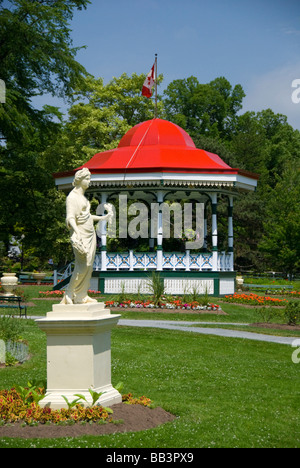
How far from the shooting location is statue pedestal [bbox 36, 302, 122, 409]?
8070mm

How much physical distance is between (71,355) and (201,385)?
3339mm

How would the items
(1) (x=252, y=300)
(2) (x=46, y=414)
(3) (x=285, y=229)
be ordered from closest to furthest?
(2) (x=46, y=414), (1) (x=252, y=300), (3) (x=285, y=229)

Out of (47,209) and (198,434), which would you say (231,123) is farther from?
(198,434)

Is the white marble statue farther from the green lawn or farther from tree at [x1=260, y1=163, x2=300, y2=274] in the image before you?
tree at [x1=260, y1=163, x2=300, y2=274]

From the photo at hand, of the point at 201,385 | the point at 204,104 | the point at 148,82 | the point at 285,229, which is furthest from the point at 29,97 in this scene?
the point at 204,104

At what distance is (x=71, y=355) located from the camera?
8.14 m

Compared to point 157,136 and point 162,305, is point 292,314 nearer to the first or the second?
point 162,305

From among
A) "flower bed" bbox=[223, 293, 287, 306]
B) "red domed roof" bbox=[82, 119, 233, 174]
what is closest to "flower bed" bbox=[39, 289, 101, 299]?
"red domed roof" bbox=[82, 119, 233, 174]

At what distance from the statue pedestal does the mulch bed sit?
1.19 ft

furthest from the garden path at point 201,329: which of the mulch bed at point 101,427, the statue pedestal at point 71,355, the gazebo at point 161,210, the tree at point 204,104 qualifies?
the tree at point 204,104

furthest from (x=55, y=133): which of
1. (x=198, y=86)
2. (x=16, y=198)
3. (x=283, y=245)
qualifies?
(x=198, y=86)

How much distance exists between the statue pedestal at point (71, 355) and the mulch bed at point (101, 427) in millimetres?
364

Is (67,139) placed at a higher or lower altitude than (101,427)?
higher
